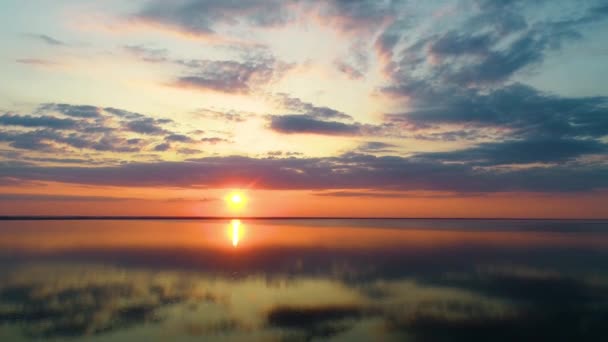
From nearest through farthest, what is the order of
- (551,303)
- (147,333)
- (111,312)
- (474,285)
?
(147,333) < (111,312) < (551,303) < (474,285)

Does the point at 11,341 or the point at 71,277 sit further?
the point at 71,277

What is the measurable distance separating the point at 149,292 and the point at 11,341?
10460mm

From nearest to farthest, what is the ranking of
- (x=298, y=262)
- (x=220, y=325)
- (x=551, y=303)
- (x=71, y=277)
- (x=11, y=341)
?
(x=11, y=341), (x=220, y=325), (x=551, y=303), (x=71, y=277), (x=298, y=262)

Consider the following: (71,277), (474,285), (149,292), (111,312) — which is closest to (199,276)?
(149,292)

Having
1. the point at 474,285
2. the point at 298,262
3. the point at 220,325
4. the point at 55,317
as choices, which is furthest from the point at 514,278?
the point at 55,317

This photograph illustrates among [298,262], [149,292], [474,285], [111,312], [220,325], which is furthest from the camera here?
[298,262]

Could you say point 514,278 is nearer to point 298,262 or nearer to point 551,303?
point 551,303

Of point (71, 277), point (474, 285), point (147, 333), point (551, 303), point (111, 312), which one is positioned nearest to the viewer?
point (147, 333)

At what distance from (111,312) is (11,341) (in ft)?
17.0

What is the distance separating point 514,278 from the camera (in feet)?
110

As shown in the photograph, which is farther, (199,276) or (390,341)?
(199,276)

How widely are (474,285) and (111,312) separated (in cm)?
2417

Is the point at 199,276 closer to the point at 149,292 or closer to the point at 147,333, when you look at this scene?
the point at 149,292

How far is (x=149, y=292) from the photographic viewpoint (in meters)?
27.8
